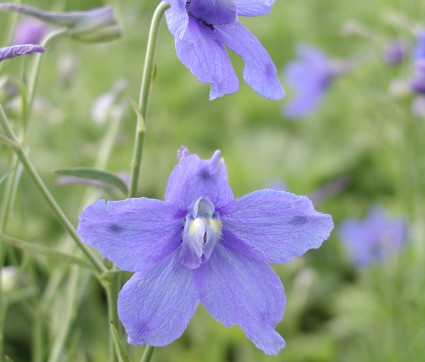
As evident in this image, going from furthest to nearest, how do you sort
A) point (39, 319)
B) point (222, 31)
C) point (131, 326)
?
point (39, 319)
point (222, 31)
point (131, 326)

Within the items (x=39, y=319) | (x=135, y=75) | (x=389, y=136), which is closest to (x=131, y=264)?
(x=39, y=319)

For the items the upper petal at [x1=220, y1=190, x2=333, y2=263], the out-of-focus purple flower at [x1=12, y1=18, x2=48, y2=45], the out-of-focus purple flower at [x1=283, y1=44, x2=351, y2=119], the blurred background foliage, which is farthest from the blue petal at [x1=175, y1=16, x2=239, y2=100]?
the out-of-focus purple flower at [x1=283, y1=44, x2=351, y2=119]

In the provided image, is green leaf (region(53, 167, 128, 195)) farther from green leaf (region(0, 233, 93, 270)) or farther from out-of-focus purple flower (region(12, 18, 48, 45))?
out-of-focus purple flower (region(12, 18, 48, 45))

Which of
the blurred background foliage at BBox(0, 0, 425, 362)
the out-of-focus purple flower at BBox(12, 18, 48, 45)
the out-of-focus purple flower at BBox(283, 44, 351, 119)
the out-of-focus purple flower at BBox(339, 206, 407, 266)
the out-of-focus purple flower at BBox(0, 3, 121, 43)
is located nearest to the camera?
the out-of-focus purple flower at BBox(0, 3, 121, 43)

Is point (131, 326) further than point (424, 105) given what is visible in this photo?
No

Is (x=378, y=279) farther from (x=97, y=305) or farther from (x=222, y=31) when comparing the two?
(x=222, y=31)

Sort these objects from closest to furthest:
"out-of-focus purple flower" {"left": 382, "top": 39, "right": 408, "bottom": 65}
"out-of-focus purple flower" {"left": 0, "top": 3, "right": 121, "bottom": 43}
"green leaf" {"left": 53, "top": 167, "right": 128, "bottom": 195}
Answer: "green leaf" {"left": 53, "top": 167, "right": 128, "bottom": 195}
"out-of-focus purple flower" {"left": 0, "top": 3, "right": 121, "bottom": 43}
"out-of-focus purple flower" {"left": 382, "top": 39, "right": 408, "bottom": 65}

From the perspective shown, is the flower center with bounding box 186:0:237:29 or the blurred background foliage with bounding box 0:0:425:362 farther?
the blurred background foliage with bounding box 0:0:425:362

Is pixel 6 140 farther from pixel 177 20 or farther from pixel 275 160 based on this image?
pixel 275 160
